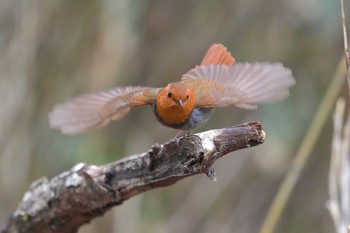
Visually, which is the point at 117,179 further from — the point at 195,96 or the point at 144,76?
the point at 144,76

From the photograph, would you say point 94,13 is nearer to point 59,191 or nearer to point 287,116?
point 287,116

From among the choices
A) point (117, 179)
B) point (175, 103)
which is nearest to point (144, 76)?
point (117, 179)

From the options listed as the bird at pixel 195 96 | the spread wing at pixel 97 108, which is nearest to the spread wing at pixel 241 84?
the bird at pixel 195 96

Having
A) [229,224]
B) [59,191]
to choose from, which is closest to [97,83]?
[229,224]

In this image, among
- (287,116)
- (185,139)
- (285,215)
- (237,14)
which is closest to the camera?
(185,139)

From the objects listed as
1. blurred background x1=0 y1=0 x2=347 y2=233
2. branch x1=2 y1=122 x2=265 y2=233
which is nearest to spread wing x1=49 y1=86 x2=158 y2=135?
branch x1=2 y1=122 x2=265 y2=233

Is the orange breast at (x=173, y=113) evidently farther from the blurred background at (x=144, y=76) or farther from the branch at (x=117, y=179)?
the blurred background at (x=144, y=76)

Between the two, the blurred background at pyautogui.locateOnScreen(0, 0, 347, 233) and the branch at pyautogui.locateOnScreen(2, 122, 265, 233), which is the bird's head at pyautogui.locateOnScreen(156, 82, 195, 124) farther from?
the blurred background at pyautogui.locateOnScreen(0, 0, 347, 233)
